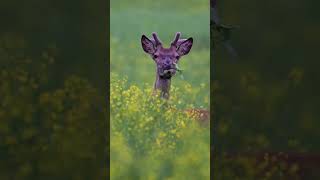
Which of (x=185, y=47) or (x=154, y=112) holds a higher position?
(x=185, y=47)

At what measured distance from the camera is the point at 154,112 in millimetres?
3381

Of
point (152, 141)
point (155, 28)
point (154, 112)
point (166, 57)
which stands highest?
point (155, 28)

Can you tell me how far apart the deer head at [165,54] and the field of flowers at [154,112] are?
1.2 inches

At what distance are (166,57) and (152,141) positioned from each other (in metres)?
0.45

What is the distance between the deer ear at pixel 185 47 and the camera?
11.0ft

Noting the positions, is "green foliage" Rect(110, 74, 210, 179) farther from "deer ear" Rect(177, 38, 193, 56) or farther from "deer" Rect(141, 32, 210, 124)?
"deer ear" Rect(177, 38, 193, 56)

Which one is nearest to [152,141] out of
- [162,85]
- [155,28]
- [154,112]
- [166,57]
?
[154,112]

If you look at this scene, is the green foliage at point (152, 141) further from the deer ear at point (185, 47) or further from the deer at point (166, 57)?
the deer ear at point (185, 47)
